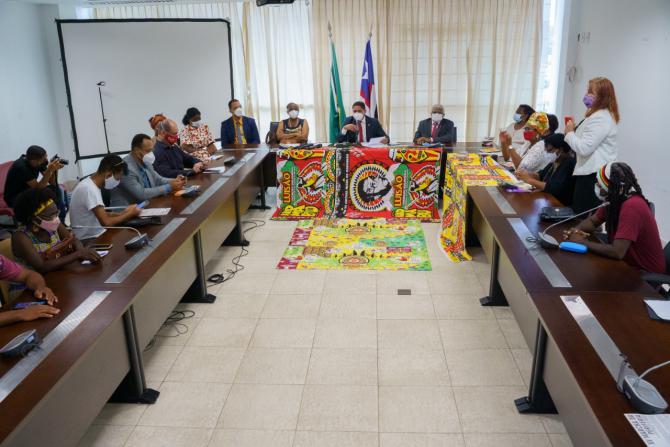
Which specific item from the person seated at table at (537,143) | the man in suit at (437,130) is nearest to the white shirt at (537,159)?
the person seated at table at (537,143)

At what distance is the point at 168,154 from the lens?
5.13 m

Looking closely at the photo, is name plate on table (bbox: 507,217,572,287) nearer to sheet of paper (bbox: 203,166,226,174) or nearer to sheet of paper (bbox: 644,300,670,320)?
sheet of paper (bbox: 644,300,670,320)

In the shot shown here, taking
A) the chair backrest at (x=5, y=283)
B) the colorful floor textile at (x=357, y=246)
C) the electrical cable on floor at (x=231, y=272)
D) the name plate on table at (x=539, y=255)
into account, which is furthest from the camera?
the colorful floor textile at (x=357, y=246)

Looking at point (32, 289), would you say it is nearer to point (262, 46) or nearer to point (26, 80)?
point (26, 80)

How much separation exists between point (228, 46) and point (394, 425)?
639cm

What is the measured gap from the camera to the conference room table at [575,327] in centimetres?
185

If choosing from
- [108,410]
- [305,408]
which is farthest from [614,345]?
[108,410]

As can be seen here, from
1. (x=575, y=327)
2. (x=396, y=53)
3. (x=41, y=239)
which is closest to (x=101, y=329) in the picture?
(x=41, y=239)

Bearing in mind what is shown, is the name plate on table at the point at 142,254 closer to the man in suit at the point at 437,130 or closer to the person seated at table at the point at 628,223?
the person seated at table at the point at 628,223

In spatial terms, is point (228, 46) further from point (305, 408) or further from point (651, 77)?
point (305, 408)

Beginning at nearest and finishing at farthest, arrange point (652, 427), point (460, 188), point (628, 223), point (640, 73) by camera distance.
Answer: point (652, 427)
point (628, 223)
point (460, 188)
point (640, 73)

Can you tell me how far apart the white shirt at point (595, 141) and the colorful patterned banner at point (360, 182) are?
6.89 ft

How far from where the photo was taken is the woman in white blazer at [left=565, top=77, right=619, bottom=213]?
3836 mm

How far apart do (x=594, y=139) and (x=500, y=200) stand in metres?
0.79
